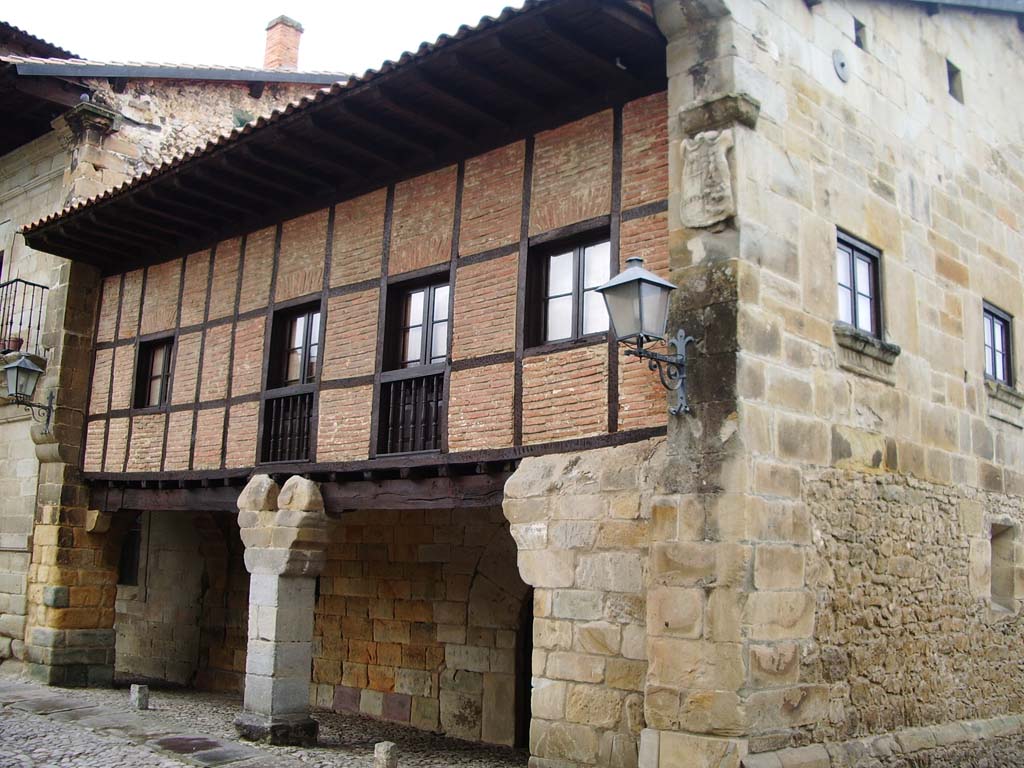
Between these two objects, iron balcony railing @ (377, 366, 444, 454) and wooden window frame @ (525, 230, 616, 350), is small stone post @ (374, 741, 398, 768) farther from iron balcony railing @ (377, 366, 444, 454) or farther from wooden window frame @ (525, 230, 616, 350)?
wooden window frame @ (525, 230, 616, 350)

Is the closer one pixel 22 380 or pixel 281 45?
pixel 22 380

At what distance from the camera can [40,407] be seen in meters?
12.0

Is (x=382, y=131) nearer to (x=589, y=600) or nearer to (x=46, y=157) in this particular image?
(x=589, y=600)

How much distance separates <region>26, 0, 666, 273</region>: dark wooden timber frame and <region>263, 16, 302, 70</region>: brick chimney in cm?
740

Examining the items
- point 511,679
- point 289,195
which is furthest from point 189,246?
point 511,679

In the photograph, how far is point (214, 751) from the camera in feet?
27.7

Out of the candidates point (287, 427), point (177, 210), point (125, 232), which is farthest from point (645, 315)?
point (125, 232)

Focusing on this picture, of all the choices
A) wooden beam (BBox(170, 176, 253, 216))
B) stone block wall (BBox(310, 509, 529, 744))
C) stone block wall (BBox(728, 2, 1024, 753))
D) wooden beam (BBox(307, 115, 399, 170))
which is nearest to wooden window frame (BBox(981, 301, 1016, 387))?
stone block wall (BBox(728, 2, 1024, 753))

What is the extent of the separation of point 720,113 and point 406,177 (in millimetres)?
3378

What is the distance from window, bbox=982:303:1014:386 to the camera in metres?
9.07

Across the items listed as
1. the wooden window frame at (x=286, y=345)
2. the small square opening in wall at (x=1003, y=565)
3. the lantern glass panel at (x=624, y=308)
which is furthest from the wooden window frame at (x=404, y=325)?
the small square opening in wall at (x=1003, y=565)

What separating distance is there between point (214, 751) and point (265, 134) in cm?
521

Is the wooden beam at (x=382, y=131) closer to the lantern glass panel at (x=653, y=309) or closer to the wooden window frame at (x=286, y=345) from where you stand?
the wooden window frame at (x=286, y=345)

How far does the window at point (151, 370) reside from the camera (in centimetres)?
1141
